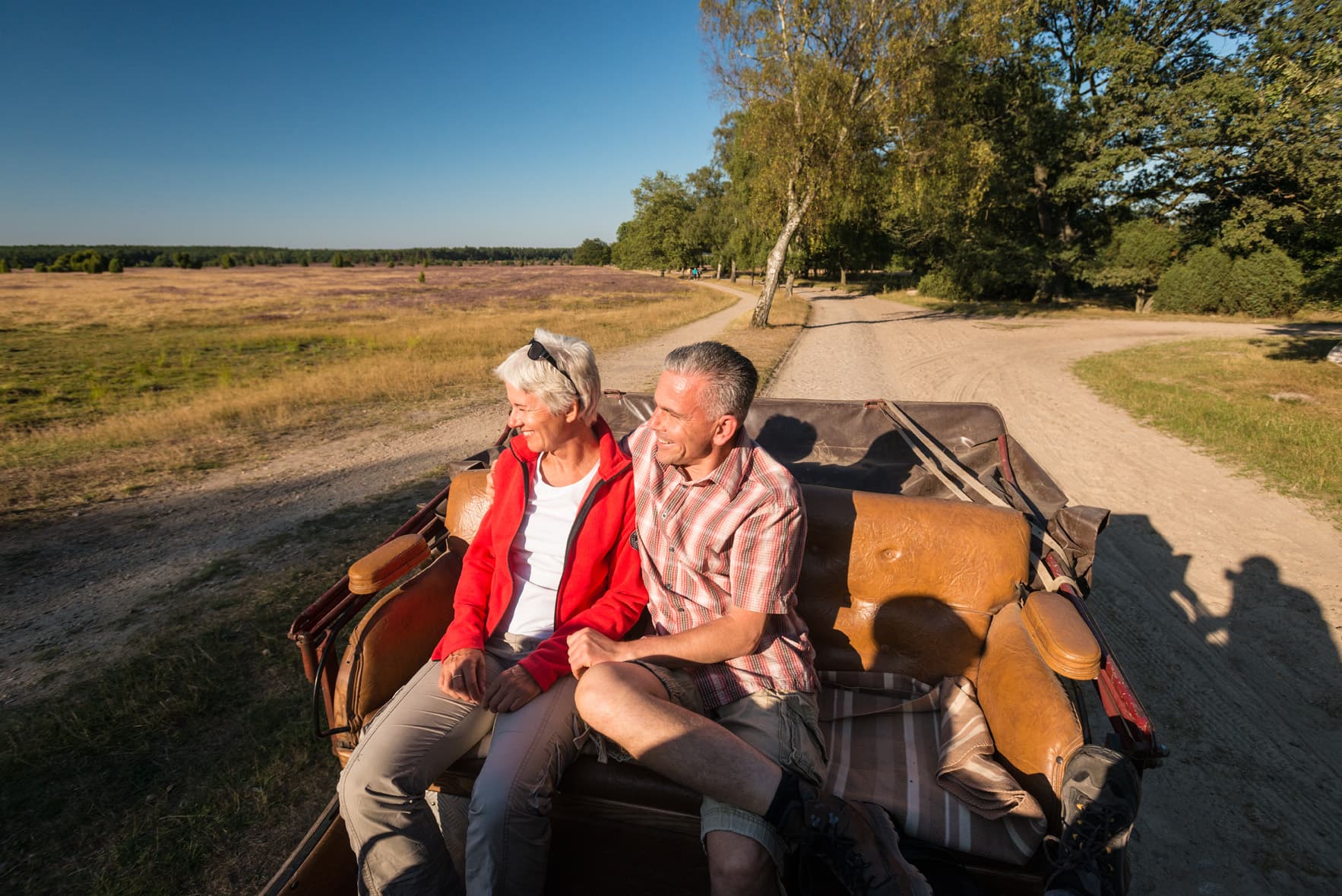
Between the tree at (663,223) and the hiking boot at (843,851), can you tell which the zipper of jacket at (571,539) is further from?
the tree at (663,223)

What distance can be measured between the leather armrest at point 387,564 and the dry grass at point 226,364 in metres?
6.52

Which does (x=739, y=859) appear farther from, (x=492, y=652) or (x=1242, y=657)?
(x=1242, y=657)

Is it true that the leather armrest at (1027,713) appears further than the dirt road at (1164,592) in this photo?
No

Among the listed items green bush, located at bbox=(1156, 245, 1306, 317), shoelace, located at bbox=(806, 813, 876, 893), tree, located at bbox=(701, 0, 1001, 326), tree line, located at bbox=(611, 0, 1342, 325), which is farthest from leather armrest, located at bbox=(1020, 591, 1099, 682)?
green bush, located at bbox=(1156, 245, 1306, 317)

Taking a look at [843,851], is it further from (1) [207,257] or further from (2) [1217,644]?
(1) [207,257]

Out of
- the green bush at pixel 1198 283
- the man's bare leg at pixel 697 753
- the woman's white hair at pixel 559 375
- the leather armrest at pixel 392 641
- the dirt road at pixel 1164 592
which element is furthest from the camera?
the green bush at pixel 1198 283

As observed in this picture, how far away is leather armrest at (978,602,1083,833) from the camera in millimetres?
1883

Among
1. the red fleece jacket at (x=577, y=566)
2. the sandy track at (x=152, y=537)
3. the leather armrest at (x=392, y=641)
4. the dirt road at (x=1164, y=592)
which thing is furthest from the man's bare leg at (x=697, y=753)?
the sandy track at (x=152, y=537)

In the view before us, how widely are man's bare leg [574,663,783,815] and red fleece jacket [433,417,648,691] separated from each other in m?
0.35

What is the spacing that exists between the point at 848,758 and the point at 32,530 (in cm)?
762

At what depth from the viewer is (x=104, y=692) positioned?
3449mm

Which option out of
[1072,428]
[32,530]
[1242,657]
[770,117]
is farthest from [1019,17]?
[32,530]

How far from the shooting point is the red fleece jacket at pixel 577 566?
2.45m

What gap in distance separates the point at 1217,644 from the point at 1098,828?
3.16 meters
